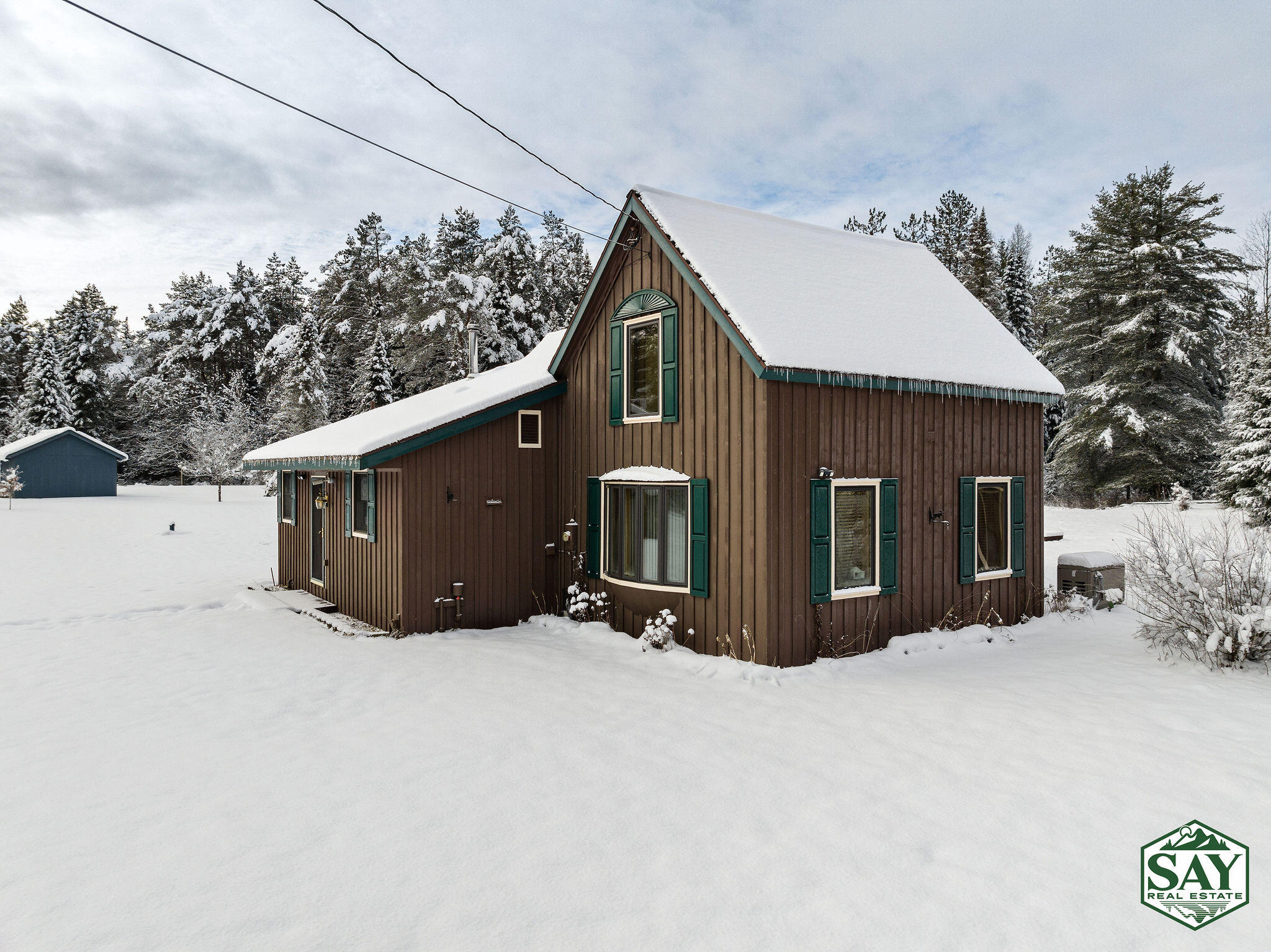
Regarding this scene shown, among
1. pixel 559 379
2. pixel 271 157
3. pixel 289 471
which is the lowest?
pixel 289 471

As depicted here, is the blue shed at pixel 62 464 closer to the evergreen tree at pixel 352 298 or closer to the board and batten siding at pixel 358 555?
the evergreen tree at pixel 352 298

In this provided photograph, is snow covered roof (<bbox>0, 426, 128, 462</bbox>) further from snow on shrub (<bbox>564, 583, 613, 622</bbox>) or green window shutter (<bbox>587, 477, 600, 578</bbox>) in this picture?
green window shutter (<bbox>587, 477, 600, 578</bbox>)

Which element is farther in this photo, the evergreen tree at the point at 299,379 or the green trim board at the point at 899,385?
the evergreen tree at the point at 299,379

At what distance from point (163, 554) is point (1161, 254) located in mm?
31272

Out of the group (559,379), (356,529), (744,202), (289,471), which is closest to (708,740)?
(559,379)

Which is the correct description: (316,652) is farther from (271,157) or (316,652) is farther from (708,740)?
(271,157)

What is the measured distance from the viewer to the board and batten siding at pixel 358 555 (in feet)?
30.5

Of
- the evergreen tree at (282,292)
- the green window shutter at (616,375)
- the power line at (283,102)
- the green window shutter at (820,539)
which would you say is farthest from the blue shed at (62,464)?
the green window shutter at (820,539)

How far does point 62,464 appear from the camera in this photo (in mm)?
32375

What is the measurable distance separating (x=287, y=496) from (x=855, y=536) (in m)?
10.7

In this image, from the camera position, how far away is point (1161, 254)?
22.3 m

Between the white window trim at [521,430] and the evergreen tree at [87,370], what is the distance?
4440cm

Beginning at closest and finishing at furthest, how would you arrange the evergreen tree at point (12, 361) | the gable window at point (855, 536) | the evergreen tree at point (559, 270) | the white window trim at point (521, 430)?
the gable window at point (855, 536)
the white window trim at point (521, 430)
the evergreen tree at point (559, 270)
the evergreen tree at point (12, 361)

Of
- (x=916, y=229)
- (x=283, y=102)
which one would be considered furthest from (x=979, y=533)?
(x=916, y=229)
